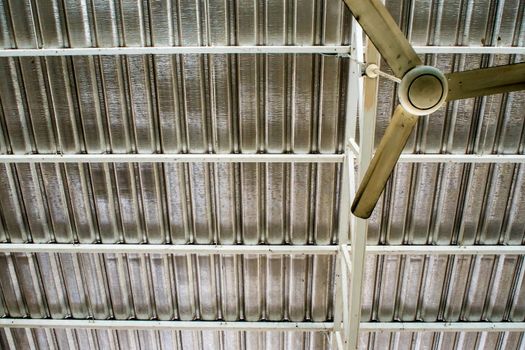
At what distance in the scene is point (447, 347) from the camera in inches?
295

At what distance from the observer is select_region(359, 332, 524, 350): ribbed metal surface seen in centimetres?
736

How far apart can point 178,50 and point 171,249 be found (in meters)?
3.00

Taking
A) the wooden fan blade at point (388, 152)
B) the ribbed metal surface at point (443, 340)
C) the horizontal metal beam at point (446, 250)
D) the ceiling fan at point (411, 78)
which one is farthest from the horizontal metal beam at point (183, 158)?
the ribbed metal surface at point (443, 340)

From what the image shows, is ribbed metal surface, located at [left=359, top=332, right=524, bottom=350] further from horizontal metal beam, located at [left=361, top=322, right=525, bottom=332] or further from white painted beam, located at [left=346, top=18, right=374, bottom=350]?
white painted beam, located at [left=346, top=18, right=374, bottom=350]

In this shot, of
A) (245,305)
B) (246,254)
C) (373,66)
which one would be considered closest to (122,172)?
(246,254)

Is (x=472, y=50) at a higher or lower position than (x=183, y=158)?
higher

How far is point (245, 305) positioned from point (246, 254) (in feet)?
3.19

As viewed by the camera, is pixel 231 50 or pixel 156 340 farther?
pixel 156 340

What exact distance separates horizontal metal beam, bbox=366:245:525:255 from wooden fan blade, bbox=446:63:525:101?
3.91 meters

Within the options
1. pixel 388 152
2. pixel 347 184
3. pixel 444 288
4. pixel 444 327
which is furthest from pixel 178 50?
pixel 444 327

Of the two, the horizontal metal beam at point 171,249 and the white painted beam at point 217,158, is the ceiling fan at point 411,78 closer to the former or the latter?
the white painted beam at point 217,158

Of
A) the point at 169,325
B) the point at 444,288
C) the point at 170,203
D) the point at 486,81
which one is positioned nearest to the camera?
the point at 486,81

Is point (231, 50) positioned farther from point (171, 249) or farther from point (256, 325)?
point (256, 325)

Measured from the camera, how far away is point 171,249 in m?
6.84
